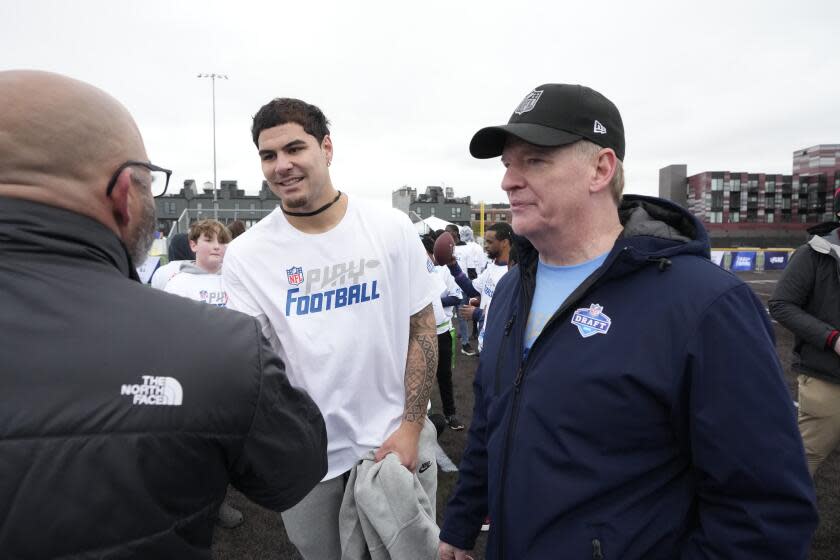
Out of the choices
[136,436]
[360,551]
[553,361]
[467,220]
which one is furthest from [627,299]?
[467,220]

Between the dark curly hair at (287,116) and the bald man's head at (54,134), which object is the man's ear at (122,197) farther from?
the dark curly hair at (287,116)

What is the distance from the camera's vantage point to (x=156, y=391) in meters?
0.95

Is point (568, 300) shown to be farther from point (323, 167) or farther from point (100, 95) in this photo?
point (323, 167)

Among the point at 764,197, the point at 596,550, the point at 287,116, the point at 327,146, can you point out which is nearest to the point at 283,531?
the point at 327,146

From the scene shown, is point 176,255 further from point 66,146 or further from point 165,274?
point 66,146

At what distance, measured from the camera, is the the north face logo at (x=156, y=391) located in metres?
0.93

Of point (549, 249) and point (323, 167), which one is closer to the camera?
point (549, 249)

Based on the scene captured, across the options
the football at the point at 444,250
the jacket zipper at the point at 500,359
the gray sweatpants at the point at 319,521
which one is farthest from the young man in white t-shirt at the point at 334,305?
the football at the point at 444,250

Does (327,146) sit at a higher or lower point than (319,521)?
higher

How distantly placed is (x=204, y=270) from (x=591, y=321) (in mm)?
4035

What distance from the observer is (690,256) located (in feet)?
4.79

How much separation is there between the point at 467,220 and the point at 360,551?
6262cm

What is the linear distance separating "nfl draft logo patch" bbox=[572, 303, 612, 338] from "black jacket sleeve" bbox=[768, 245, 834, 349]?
2.59m

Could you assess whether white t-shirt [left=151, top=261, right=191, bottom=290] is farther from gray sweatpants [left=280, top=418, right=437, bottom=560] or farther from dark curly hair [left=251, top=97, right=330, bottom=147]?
gray sweatpants [left=280, top=418, right=437, bottom=560]
